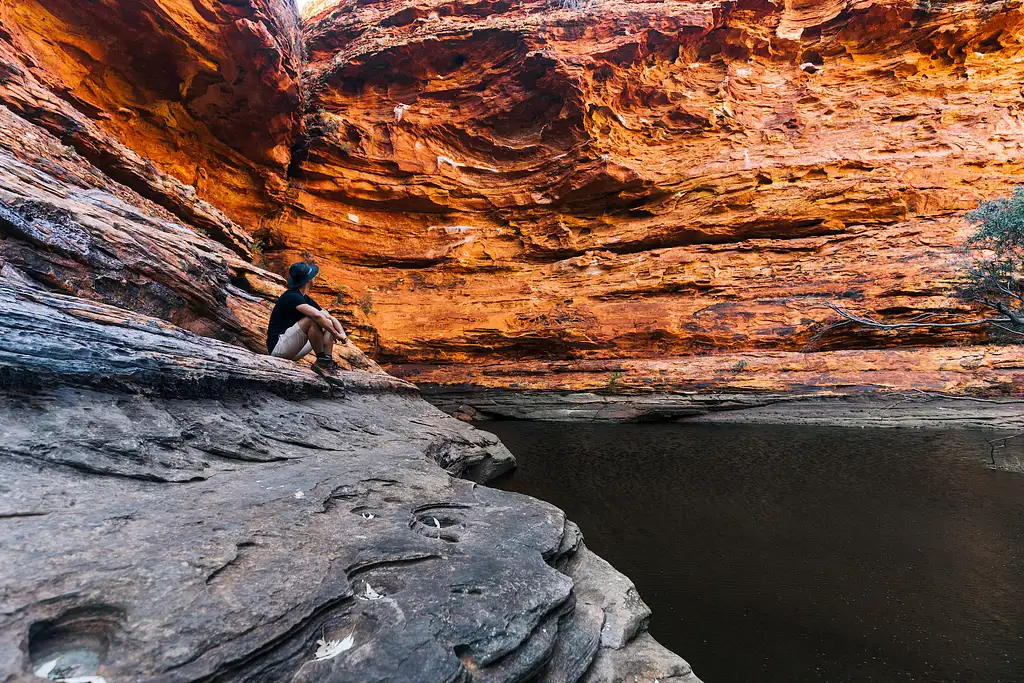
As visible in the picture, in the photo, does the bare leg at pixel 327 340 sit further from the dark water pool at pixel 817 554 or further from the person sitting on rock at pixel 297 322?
the dark water pool at pixel 817 554

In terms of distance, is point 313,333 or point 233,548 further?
point 313,333

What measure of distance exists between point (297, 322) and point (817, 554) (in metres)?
5.41

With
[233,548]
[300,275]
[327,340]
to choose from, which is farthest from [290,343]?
[233,548]

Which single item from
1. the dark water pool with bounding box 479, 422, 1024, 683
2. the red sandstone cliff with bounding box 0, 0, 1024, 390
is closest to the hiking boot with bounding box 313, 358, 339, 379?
the dark water pool with bounding box 479, 422, 1024, 683

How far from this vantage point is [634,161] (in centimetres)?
1773

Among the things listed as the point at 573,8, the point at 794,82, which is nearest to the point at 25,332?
the point at 573,8

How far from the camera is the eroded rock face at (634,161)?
15.3 metres

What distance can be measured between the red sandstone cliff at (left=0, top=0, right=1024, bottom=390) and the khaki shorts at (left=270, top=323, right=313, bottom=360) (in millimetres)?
9100

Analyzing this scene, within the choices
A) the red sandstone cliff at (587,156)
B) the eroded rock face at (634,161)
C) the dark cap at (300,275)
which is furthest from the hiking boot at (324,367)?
the eroded rock face at (634,161)

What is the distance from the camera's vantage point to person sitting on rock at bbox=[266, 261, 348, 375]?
5.36m

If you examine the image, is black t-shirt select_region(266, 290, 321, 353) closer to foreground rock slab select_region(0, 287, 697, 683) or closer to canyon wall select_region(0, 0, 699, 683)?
canyon wall select_region(0, 0, 699, 683)

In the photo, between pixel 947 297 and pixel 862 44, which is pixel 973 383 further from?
pixel 862 44

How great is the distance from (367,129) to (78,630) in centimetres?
1912

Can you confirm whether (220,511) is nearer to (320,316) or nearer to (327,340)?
(320,316)
